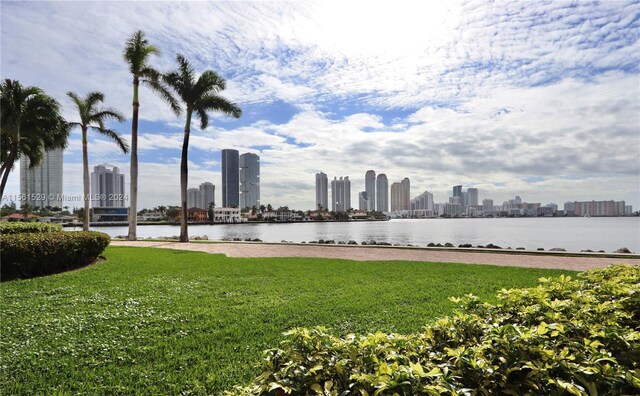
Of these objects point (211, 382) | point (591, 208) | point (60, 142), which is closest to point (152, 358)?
point (211, 382)

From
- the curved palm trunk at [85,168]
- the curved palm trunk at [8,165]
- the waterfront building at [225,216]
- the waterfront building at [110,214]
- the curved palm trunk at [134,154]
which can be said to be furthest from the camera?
the waterfront building at [225,216]

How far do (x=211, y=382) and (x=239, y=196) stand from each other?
394ft

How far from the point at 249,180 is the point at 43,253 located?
113m

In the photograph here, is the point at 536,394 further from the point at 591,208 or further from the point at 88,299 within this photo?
the point at 591,208

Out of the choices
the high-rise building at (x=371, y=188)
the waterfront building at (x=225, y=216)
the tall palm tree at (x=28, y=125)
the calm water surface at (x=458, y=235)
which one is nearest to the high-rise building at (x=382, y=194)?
the high-rise building at (x=371, y=188)

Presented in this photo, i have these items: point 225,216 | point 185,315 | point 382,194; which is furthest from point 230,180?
point 185,315

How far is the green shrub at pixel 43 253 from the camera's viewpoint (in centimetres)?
733

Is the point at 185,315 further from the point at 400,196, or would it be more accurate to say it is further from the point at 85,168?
the point at 400,196

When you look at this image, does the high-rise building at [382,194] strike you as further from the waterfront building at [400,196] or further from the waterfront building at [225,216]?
the waterfront building at [225,216]

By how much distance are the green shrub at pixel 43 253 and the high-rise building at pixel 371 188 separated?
4752 inches

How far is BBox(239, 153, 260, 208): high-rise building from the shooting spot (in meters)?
115

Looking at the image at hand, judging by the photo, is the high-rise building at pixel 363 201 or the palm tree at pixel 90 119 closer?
the palm tree at pixel 90 119

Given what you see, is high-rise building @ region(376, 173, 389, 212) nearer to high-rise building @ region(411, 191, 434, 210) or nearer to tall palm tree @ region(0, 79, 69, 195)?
high-rise building @ region(411, 191, 434, 210)

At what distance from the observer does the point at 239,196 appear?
395 feet
